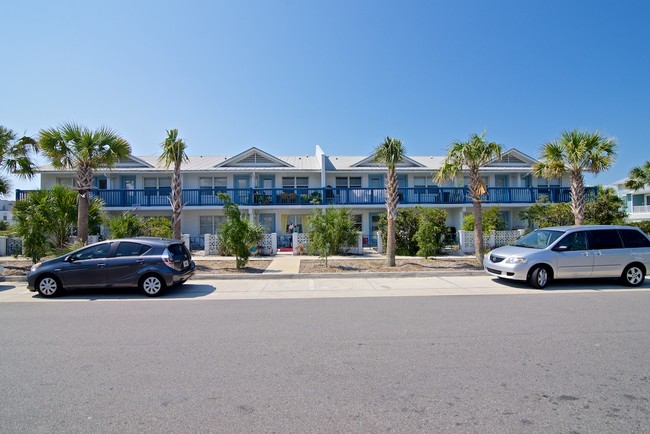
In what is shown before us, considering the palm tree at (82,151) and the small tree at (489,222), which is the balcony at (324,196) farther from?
the palm tree at (82,151)

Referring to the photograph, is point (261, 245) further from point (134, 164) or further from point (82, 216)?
point (134, 164)

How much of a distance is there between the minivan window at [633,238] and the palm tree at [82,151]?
59.4 feet

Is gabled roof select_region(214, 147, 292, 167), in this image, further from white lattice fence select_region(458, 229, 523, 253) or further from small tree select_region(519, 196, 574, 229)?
small tree select_region(519, 196, 574, 229)

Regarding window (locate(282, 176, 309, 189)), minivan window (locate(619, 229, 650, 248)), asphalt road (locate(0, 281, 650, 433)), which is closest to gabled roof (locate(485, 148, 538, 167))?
window (locate(282, 176, 309, 189))

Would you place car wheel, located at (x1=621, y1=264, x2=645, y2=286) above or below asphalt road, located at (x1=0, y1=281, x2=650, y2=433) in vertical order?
above

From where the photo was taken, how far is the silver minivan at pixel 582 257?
979 cm

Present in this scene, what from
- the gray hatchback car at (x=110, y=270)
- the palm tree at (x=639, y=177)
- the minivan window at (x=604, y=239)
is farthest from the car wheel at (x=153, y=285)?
the palm tree at (x=639, y=177)

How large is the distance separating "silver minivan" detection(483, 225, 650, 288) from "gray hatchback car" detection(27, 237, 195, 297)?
9567 mm

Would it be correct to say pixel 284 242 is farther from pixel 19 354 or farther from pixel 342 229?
pixel 19 354

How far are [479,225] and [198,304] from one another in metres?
11.2

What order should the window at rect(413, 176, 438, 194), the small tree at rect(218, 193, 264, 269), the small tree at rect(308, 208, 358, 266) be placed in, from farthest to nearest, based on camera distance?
the window at rect(413, 176, 438, 194)
the small tree at rect(308, 208, 358, 266)
the small tree at rect(218, 193, 264, 269)

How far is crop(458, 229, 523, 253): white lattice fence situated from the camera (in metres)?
18.8

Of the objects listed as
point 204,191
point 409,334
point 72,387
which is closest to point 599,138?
point 409,334

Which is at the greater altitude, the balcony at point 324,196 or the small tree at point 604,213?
the balcony at point 324,196
